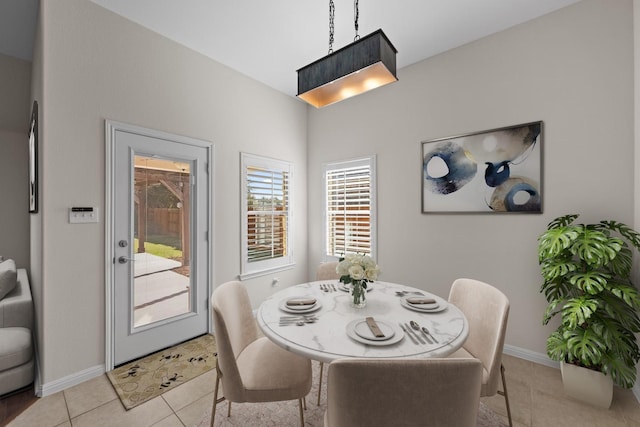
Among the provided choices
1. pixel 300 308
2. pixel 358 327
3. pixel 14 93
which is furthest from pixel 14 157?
pixel 358 327

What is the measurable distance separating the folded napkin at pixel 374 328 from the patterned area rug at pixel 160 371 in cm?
170

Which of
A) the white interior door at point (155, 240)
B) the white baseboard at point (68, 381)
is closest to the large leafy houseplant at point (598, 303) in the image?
the white interior door at point (155, 240)

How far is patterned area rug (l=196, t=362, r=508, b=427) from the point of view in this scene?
1.69 meters

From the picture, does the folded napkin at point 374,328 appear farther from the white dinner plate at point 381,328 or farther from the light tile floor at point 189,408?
the light tile floor at point 189,408

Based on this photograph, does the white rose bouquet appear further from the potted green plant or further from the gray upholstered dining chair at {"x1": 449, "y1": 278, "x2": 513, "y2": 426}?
the potted green plant

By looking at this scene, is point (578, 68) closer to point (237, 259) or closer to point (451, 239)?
point (451, 239)

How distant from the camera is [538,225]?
234cm

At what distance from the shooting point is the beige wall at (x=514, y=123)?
2.05 meters

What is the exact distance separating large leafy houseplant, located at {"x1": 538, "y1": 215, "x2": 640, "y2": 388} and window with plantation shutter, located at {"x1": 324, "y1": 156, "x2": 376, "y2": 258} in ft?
5.97

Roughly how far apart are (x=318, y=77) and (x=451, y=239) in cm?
212

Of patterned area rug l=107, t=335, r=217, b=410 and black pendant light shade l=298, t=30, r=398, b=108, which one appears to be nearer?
black pendant light shade l=298, t=30, r=398, b=108

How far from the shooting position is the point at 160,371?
87.7 inches

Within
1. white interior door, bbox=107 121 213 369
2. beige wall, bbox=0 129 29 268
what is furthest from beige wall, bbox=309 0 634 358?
beige wall, bbox=0 129 29 268

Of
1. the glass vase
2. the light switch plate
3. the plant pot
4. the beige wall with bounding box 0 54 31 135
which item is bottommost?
the plant pot
